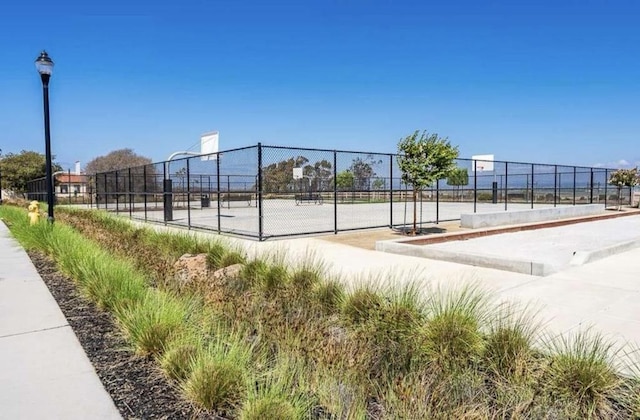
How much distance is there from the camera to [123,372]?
3287mm

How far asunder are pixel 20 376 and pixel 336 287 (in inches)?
115

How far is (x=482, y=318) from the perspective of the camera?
12.3ft

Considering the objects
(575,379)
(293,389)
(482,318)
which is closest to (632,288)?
(482,318)

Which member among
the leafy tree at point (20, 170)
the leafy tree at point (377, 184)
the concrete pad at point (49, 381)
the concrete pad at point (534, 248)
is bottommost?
the concrete pad at point (49, 381)

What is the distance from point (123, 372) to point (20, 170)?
5013 cm

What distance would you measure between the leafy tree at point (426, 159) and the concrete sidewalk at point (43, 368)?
8.50 metres

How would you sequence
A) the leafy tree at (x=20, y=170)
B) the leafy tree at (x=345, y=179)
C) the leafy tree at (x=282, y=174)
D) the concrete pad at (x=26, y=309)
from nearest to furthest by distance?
the concrete pad at (x=26, y=309), the leafy tree at (x=345, y=179), the leafy tree at (x=282, y=174), the leafy tree at (x=20, y=170)

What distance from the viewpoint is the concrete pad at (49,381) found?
107 inches

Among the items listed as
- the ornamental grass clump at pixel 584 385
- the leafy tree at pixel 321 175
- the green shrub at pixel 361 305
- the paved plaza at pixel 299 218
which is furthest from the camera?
the leafy tree at pixel 321 175

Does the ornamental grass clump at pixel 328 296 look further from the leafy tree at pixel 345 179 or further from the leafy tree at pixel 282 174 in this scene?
the leafy tree at pixel 282 174

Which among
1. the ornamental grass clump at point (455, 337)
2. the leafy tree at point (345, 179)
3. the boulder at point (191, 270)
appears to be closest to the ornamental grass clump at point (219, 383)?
the ornamental grass clump at point (455, 337)

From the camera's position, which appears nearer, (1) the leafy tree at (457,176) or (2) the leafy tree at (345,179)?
(1) the leafy tree at (457,176)

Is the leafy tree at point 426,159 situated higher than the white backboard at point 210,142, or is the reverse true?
the white backboard at point 210,142

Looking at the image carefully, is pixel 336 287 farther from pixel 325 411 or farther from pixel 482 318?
pixel 325 411
